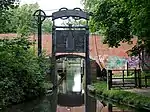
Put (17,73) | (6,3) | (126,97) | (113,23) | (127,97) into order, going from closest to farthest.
Result: (6,3), (127,97), (126,97), (17,73), (113,23)

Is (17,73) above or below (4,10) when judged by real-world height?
below

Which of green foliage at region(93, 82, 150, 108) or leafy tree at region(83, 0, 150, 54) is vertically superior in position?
leafy tree at region(83, 0, 150, 54)

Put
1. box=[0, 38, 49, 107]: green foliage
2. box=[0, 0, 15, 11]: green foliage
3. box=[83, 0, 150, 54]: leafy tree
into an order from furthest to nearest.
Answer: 1. box=[83, 0, 150, 54]: leafy tree
2. box=[0, 38, 49, 107]: green foliage
3. box=[0, 0, 15, 11]: green foliage

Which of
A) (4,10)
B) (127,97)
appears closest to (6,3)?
(4,10)

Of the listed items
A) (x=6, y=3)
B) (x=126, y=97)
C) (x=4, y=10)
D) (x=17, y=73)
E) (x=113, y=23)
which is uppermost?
(x=113, y=23)

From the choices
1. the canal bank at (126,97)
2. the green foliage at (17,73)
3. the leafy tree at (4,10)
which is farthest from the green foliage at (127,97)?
the leafy tree at (4,10)

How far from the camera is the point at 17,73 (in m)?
19.3

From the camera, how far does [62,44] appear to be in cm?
2978

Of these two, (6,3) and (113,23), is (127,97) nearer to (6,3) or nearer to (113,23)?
(6,3)

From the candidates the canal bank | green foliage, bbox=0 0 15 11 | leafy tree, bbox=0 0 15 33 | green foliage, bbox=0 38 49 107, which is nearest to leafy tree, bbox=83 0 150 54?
the canal bank

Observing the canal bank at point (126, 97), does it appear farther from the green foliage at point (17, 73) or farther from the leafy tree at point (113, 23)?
the green foliage at point (17, 73)

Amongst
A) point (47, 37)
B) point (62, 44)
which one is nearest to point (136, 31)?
point (62, 44)

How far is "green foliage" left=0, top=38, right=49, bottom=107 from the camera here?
58.5 feet

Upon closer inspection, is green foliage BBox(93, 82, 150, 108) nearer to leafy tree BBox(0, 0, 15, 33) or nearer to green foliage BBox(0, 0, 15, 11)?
leafy tree BBox(0, 0, 15, 33)
